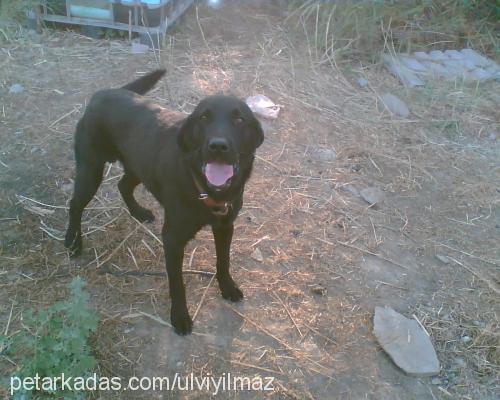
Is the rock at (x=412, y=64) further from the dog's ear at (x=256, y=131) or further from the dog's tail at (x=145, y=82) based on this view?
the dog's ear at (x=256, y=131)

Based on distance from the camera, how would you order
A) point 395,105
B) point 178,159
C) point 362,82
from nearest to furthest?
1. point 178,159
2. point 395,105
3. point 362,82

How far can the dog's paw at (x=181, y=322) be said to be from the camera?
2836 mm

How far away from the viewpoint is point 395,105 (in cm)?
530

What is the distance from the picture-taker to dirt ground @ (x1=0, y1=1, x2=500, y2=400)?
9.18ft

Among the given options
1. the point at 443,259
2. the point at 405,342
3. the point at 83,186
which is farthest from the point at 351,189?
the point at 83,186

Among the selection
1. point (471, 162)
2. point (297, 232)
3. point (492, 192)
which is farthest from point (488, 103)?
point (297, 232)

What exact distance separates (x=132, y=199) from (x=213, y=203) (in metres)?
1.24

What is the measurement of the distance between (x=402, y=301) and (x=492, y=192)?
1.75 meters

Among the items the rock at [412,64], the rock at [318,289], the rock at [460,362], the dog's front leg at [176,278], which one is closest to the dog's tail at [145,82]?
the dog's front leg at [176,278]

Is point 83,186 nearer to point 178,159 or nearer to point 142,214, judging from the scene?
point 142,214

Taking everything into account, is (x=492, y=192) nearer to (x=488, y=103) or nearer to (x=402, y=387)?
(x=488, y=103)

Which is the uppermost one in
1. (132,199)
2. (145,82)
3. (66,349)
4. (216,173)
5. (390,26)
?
(216,173)

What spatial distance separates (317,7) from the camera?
6125mm

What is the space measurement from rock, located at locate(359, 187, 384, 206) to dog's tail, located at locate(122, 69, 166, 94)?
6.21 feet
